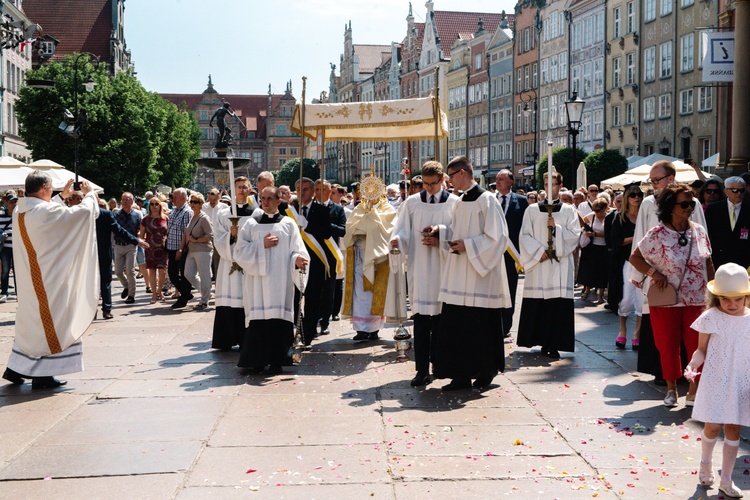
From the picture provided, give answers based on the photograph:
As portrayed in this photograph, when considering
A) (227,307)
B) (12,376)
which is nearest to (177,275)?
(227,307)

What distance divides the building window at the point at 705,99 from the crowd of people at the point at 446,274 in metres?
31.3

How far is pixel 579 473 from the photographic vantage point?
6.32 meters

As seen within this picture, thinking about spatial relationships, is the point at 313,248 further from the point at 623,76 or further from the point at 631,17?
the point at 623,76

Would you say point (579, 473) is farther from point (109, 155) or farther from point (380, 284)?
point (109, 155)

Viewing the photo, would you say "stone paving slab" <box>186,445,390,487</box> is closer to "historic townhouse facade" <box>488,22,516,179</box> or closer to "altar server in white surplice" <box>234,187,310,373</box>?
"altar server in white surplice" <box>234,187,310,373</box>

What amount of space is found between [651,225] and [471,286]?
1.82 m

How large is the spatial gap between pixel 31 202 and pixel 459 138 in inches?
2949

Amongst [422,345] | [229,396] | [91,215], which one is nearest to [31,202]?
[91,215]

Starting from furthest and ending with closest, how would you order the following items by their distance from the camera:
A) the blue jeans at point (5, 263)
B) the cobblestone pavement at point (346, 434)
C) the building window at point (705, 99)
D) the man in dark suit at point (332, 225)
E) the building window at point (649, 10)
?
the building window at point (649, 10) → the building window at point (705, 99) → the blue jeans at point (5, 263) → the man in dark suit at point (332, 225) → the cobblestone pavement at point (346, 434)

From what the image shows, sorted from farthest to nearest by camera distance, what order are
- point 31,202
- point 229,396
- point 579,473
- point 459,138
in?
point 459,138, point 31,202, point 229,396, point 579,473

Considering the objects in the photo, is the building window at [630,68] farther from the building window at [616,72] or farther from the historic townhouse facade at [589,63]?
the building window at [616,72]

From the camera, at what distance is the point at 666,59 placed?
47.3 m

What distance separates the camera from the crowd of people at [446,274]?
27.7ft

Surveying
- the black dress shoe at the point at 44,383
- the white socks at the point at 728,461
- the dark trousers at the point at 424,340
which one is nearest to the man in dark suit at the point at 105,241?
the black dress shoe at the point at 44,383
